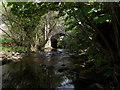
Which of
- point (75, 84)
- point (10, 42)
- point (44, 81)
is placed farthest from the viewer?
point (10, 42)

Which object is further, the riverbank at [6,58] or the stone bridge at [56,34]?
the stone bridge at [56,34]

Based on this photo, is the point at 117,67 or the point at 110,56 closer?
the point at 117,67

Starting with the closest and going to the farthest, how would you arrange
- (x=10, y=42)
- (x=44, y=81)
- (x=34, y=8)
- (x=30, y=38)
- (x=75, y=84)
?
(x=34, y=8) < (x=75, y=84) < (x=44, y=81) < (x=30, y=38) < (x=10, y=42)

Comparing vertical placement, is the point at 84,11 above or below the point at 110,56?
above

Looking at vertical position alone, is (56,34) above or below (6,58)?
above

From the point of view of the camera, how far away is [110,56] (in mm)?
4816

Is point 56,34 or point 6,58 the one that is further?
point 56,34

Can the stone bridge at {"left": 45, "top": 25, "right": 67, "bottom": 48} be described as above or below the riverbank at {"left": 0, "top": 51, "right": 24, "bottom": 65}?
above

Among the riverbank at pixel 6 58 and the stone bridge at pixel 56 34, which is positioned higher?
the stone bridge at pixel 56 34

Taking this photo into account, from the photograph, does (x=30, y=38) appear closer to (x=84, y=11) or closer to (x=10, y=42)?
(x=10, y=42)

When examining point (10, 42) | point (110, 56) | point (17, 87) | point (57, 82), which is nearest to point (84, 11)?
point (110, 56)

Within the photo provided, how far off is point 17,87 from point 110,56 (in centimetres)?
387

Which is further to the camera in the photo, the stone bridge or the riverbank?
the stone bridge

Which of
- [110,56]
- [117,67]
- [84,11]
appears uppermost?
[84,11]
